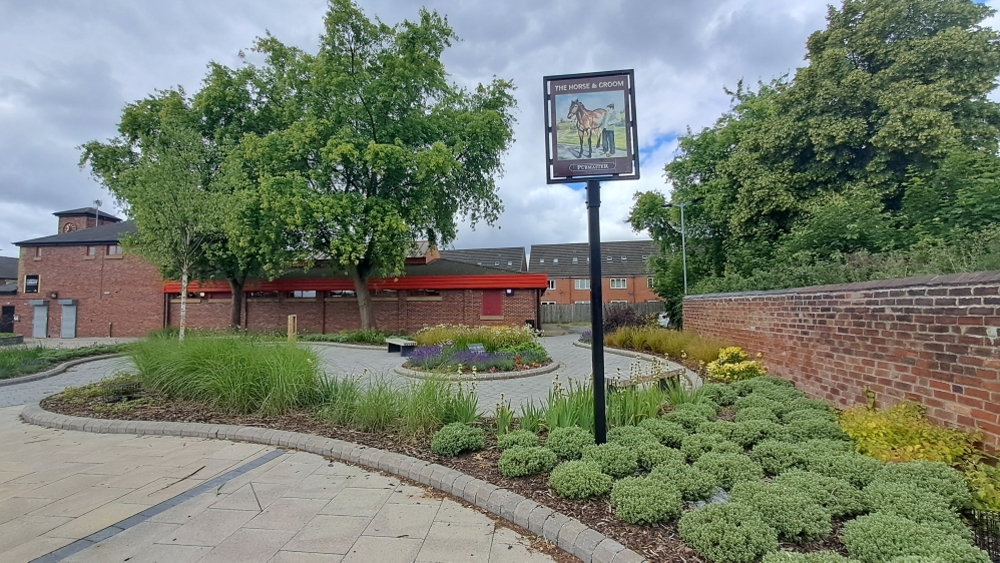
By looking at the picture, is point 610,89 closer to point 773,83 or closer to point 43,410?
point 43,410

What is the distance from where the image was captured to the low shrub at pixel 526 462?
3.65 m

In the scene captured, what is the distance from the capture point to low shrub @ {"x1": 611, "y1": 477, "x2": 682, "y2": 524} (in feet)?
9.29

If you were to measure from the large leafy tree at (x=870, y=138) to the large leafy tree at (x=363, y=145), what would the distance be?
10.5 m

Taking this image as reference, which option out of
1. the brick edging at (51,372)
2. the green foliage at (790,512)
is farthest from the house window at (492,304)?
the green foliage at (790,512)

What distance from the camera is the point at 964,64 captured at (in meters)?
11.3

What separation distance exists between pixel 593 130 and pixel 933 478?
11.2ft

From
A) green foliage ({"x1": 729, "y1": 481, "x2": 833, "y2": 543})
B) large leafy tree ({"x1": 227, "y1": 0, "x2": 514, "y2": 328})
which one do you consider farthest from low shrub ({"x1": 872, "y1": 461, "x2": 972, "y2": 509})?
large leafy tree ({"x1": 227, "y1": 0, "x2": 514, "y2": 328})

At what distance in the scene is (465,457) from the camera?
4172 mm

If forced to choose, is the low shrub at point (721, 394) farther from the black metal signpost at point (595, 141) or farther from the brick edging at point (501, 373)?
the brick edging at point (501, 373)

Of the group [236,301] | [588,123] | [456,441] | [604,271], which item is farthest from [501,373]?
[604,271]

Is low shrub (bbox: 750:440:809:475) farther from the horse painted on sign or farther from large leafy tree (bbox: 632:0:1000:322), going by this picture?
large leafy tree (bbox: 632:0:1000:322)

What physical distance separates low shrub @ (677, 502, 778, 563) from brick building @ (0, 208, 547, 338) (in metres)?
20.1

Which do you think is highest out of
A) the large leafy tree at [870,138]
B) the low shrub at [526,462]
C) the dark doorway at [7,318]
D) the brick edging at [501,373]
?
the large leafy tree at [870,138]

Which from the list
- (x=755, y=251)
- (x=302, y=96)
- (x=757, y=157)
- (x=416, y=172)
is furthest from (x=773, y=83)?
(x=302, y=96)
